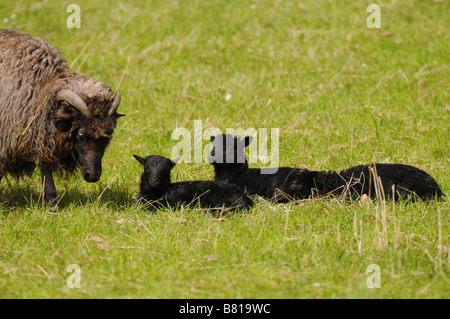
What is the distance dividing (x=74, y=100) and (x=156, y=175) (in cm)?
107

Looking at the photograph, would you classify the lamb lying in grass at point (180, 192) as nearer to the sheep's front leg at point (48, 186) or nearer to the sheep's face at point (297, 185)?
the sheep's face at point (297, 185)

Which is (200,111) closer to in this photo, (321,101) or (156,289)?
(321,101)

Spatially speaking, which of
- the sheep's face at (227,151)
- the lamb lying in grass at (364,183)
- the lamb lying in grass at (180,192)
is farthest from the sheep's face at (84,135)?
the lamb lying in grass at (364,183)

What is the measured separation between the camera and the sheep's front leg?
622cm

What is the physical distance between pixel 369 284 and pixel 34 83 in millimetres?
3769

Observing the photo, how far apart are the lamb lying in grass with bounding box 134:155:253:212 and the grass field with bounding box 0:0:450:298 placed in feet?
0.75

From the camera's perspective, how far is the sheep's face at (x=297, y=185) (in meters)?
6.36

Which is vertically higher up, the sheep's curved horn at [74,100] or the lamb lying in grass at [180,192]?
the sheep's curved horn at [74,100]

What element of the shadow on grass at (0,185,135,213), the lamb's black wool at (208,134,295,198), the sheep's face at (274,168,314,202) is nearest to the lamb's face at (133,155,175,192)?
the shadow on grass at (0,185,135,213)

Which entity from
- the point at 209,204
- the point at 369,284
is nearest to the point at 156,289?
the point at 369,284

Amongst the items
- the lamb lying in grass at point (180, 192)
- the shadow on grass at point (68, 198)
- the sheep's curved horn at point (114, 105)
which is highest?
the sheep's curved horn at point (114, 105)

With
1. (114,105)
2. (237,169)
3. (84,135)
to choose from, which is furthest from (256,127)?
(84,135)

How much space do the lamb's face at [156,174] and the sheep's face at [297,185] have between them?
115 cm

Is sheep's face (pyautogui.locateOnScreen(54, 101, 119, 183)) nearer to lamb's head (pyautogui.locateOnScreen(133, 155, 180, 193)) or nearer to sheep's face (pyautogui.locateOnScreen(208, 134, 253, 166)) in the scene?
lamb's head (pyautogui.locateOnScreen(133, 155, 180, 193))
